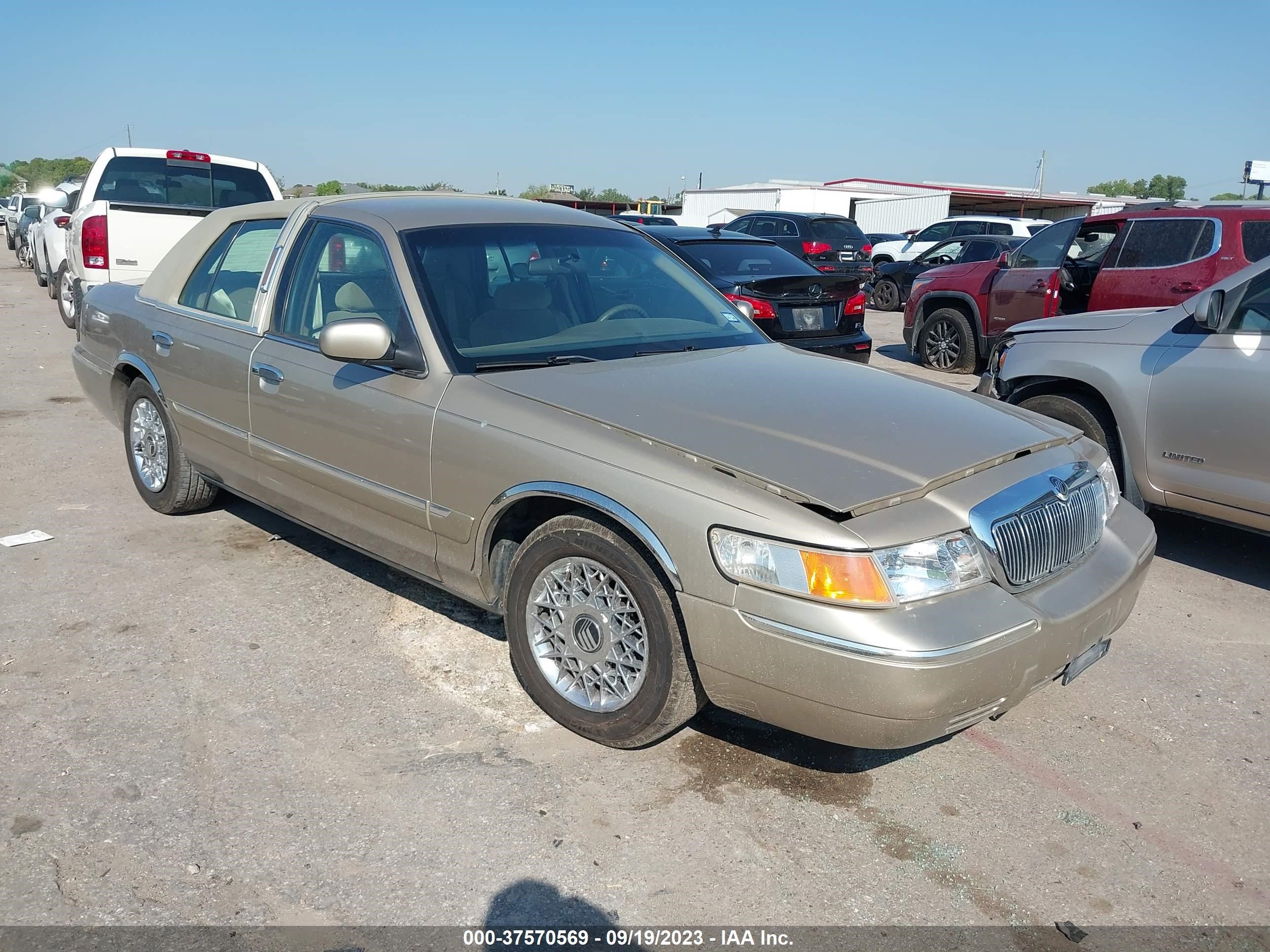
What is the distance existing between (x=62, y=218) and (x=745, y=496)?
524 inches

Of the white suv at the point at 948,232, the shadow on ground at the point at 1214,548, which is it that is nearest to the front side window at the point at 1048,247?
the shadow on ground at the point at 1214,548

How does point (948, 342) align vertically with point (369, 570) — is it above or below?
above

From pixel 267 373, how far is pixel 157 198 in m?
7.70

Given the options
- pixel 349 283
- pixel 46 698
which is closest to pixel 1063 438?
pixel 349 283

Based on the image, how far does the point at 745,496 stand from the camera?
2906mm

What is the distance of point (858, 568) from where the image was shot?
2775mm

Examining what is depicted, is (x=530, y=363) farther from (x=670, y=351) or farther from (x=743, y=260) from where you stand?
(x=743, y=260)

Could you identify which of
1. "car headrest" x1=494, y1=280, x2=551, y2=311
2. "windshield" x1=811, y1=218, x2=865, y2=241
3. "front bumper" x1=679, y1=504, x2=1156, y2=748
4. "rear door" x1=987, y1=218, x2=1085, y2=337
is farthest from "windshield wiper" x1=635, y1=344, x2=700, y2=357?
"windshield" x1=811, y1=218, x2=865, y2=241

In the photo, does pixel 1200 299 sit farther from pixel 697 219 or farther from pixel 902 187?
pixel 902 187

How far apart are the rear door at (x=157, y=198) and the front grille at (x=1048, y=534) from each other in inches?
363

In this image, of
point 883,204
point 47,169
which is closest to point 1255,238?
point 883,204

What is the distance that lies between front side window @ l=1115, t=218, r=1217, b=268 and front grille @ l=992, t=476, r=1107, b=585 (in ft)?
19.1

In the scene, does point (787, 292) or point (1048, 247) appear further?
point (1048, 247)

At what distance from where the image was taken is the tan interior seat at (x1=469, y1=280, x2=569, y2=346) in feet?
12.8
